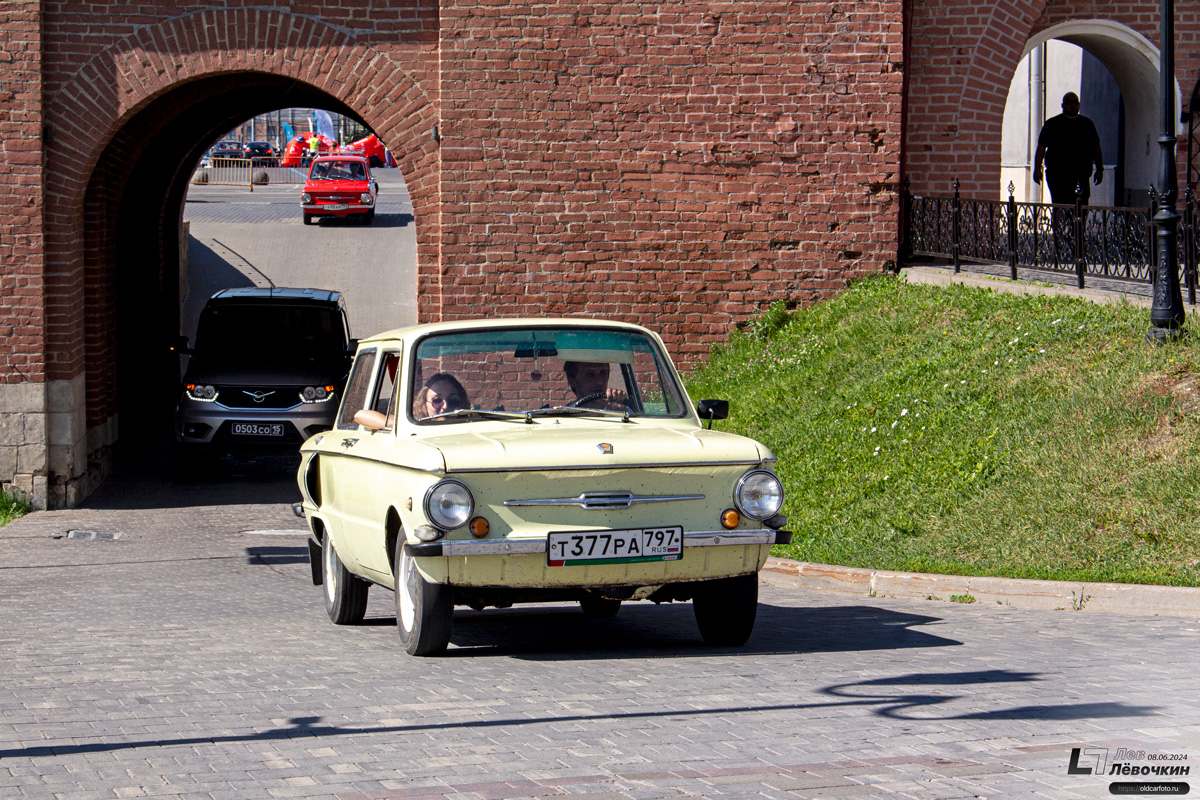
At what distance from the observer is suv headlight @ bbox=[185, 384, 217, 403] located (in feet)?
54.8

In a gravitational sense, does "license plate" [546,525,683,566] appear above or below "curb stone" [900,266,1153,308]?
below

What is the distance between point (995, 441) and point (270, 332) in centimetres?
971

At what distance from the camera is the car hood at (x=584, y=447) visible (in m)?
6.71

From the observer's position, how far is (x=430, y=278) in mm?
16906

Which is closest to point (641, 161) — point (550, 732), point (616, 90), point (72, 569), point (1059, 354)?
point (616, 90)

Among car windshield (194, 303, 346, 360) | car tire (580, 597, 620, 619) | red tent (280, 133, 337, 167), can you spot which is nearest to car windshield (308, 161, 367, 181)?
red tent (280, 133, 337, 167)

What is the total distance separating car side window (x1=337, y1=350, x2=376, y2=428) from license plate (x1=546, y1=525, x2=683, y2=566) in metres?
1.99

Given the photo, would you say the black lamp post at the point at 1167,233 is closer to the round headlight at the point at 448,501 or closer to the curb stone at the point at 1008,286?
the curb stone at the point at 1008,286

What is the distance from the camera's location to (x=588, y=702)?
611 cm

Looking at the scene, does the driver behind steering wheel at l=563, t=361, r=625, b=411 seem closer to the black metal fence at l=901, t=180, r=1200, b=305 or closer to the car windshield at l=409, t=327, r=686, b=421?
the car windshield at l=409, t=327, r=686, b=421

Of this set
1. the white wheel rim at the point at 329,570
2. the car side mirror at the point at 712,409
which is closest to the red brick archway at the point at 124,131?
the white wheel rim at the point at 329,570

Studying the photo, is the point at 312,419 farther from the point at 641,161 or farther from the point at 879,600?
the point at 879,600

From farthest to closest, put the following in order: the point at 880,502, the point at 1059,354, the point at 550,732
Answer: the point at 1059,354 < the point at 880,502 < the point at 550,732

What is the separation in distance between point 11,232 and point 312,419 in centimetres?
382
